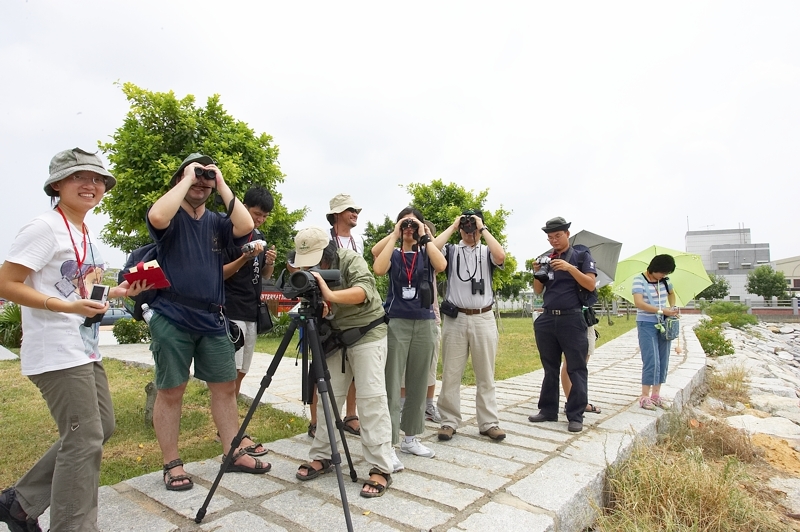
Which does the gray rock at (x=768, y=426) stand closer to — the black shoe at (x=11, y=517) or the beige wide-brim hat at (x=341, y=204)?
the beige wide-brim hat at (x=341, y=204)

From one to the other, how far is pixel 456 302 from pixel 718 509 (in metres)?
2.22

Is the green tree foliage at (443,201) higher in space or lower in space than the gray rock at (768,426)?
higher

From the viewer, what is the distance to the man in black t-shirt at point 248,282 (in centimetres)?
371

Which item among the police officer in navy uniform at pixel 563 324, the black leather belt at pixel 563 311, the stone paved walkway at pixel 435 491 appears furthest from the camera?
the black leather belt at pixel 563 311

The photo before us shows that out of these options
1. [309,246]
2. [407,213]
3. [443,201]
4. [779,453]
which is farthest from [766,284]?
[309,246]

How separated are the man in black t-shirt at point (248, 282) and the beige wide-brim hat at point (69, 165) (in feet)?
3.78

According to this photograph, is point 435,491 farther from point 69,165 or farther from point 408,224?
point 69,165

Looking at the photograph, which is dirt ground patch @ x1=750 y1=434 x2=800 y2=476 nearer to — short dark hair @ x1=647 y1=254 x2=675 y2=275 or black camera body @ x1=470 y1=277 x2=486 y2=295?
short dark hair @ x1=647 y1=254 x2=675 y2=275

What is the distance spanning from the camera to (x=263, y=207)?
3969 mm

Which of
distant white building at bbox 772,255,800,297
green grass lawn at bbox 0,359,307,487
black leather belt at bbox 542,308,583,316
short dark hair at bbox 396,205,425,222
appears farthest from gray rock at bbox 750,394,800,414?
distant white building at bbox 772,255,800,297

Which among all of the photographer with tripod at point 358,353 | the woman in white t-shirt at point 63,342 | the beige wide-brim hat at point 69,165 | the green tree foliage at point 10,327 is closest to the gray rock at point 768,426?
the photographer with tripod at point 358,353

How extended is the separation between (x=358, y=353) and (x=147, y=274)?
1296 mm

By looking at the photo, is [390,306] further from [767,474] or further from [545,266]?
[767,474]

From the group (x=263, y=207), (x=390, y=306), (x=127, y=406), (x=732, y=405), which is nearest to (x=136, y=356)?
(x=127, y=406)
